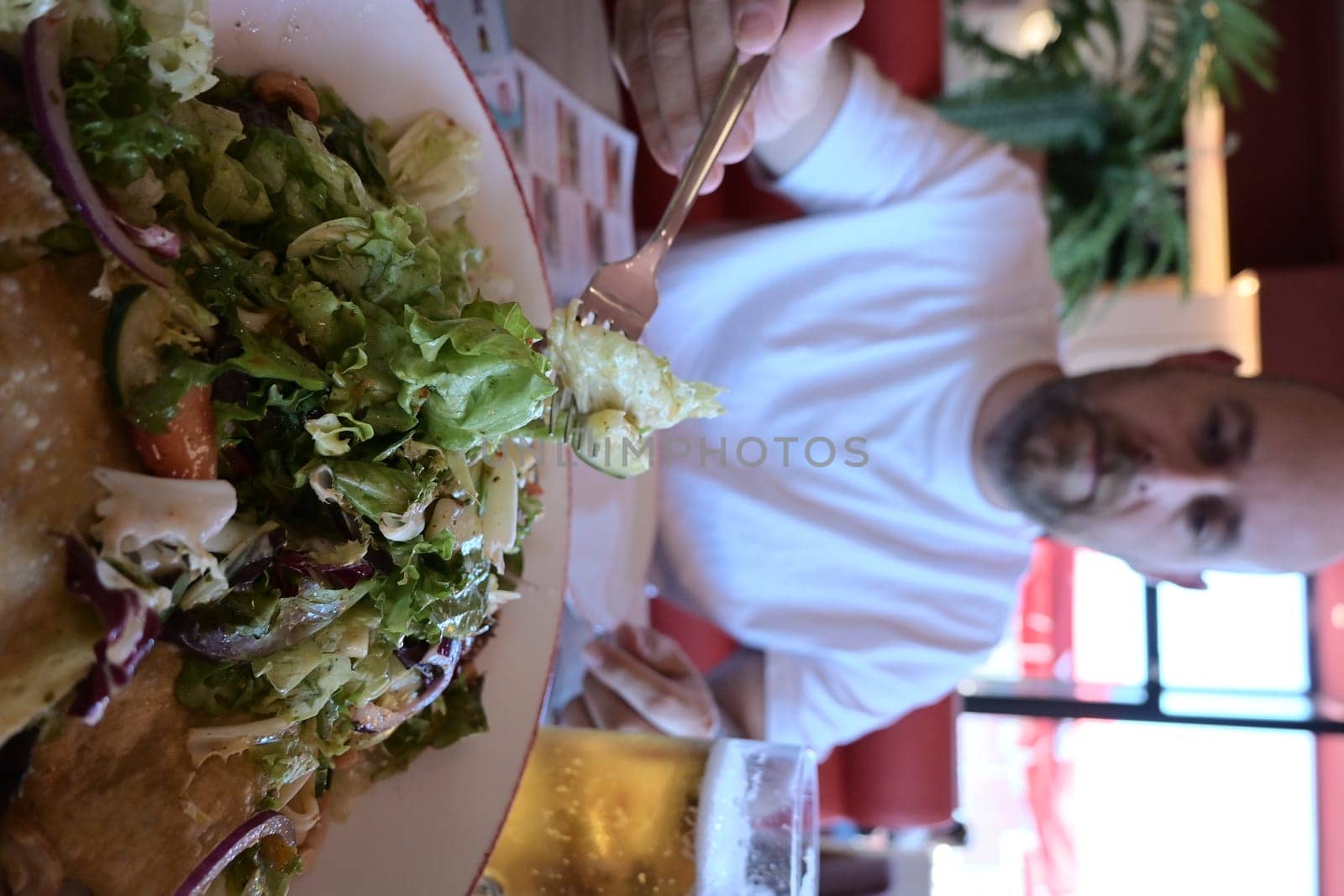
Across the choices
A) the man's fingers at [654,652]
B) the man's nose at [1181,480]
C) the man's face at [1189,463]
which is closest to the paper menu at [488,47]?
the man's fingers at [654,652]

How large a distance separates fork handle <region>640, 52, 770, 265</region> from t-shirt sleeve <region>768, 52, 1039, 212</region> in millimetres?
625

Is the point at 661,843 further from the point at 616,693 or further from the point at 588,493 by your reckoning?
the point at 588,493

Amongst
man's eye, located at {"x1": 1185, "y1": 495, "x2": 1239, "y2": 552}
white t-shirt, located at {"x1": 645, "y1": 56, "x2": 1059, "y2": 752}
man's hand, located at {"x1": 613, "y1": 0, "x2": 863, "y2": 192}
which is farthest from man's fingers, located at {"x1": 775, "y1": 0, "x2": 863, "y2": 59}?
man's eye, located at {"x1": 1185, "y1": 495, "x2": 1239, "y2": 552}

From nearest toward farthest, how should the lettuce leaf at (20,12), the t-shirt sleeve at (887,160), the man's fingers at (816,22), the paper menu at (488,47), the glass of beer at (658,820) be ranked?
the lettuce leaf at (20,12)
the glass of beer at (658,820)
the man's fingers at (816,22)
the paper menu at (488,47)
the t-shirt sleeve at (887,160)

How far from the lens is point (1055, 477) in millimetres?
1785

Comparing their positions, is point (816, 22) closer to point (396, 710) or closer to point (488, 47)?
point (488, 47)

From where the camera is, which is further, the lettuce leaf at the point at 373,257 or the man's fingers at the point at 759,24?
the man's fingers at the point at 759,24

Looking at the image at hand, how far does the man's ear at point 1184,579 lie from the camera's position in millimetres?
1896

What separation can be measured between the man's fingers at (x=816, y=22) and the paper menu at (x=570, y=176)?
1.47 ft

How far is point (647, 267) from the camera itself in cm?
93

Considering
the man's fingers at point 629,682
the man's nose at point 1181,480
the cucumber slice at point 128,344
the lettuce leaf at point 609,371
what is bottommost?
the man's fingers at point 629,682

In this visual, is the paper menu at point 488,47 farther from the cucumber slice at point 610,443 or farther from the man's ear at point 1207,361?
the man's ear at point 1207,361

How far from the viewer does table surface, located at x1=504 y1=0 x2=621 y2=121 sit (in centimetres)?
130

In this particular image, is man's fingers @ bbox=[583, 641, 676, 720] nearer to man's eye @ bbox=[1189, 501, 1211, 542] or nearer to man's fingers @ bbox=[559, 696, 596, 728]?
man's fingers @ bbox=[559, 696, 596, 728]
